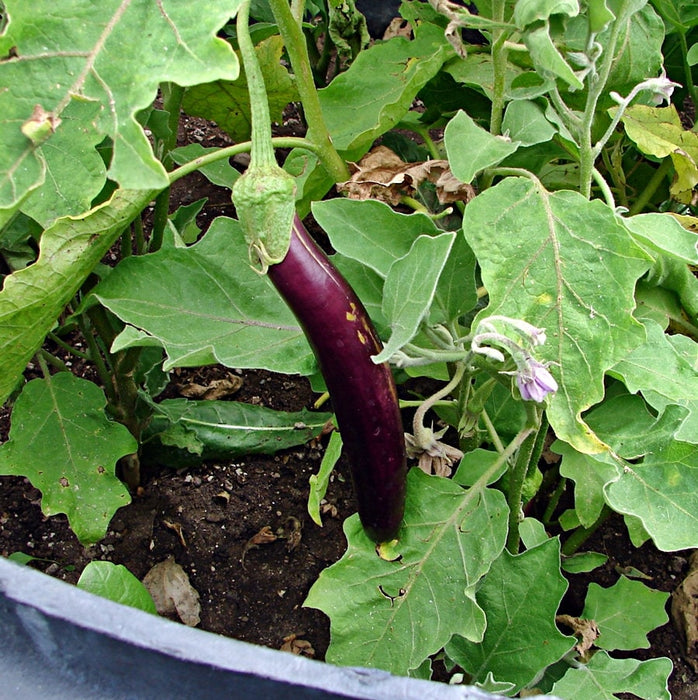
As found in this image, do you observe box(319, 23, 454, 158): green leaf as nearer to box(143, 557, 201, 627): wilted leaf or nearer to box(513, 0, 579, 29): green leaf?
box(513, 0, 579, 29): green leaf

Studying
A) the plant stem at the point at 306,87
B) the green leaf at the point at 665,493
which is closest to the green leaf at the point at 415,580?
the green leaf at the point at 665,493

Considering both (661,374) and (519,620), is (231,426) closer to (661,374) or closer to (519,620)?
(519,620)

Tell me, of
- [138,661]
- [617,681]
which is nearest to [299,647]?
[617,681]

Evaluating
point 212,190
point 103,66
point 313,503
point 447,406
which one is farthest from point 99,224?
point 212,190

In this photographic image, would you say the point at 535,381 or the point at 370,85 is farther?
the point at 370,85

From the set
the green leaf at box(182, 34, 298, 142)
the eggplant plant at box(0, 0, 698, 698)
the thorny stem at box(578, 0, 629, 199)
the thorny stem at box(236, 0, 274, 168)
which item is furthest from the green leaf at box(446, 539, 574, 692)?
the green leaf at box(182, 34, 298, 142)

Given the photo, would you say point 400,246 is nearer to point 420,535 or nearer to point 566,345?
point 566,345
